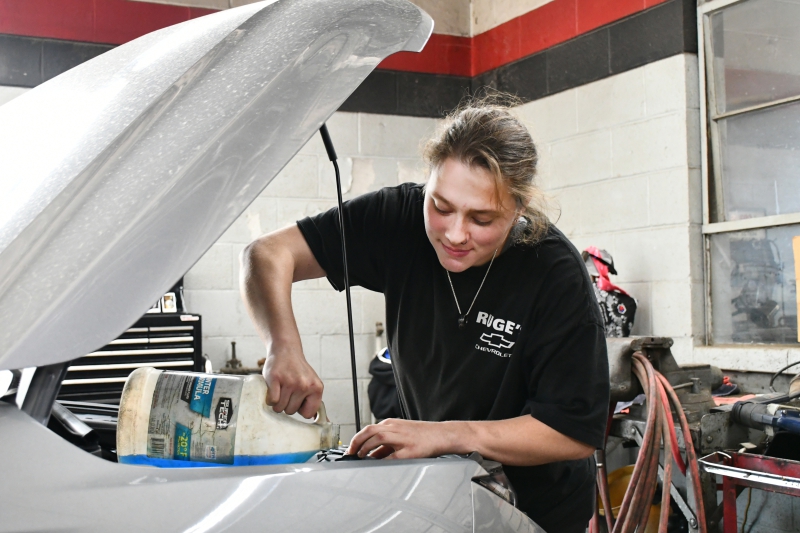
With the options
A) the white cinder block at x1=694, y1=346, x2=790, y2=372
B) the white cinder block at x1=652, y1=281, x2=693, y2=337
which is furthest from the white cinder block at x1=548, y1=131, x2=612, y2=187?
the white cinder block at x1=694, y1=346, x2=790, y2=372

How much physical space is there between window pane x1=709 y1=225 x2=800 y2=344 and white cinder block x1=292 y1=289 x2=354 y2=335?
6.66 ft

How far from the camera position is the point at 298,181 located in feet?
15.1

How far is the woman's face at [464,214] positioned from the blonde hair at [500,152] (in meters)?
0.02

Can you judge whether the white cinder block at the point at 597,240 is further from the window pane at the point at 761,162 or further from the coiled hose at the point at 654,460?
the coiled hose at the point at 654,460

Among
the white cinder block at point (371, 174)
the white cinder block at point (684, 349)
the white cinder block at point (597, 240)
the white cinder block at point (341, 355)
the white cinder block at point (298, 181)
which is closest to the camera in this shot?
the white cinder block at point (684, 349)

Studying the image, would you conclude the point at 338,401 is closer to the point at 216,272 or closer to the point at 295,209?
the point at 216,272

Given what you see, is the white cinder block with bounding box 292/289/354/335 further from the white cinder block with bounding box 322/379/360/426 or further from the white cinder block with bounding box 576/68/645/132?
the white cinder block with bounding box 576/68/645/132

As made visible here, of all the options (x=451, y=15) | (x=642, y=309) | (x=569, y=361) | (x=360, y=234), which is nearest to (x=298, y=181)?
(x=451, y=15)

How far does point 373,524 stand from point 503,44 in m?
4.42

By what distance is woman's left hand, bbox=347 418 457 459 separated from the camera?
3.37 ft

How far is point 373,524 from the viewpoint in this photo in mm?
863

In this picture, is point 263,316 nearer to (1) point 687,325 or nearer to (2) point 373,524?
(2) point 373,524

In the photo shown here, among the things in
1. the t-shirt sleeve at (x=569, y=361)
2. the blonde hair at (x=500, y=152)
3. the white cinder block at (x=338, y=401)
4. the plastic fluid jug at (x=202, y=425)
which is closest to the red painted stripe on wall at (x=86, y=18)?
the white cinder block at (x=338, y=401)

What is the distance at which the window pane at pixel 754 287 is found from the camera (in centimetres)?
334
